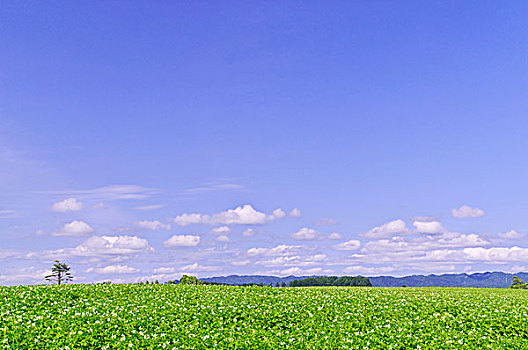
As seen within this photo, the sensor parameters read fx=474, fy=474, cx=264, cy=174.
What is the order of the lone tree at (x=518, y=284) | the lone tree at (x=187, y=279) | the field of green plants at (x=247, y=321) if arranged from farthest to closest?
1. the lone tree at (x=518, y=284)
2. the lone tree at (x=187, y=279)
3. the field of green plants at (x=247, y=321)

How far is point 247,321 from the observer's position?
2308 cm

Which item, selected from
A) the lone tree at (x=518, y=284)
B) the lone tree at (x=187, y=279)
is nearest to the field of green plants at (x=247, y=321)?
the lone tree at (x=187, y=279)

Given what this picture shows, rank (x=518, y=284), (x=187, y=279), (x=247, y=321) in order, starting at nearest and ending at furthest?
(x=247, y=321)
(x=187, y=279)
(x=518, y=284)

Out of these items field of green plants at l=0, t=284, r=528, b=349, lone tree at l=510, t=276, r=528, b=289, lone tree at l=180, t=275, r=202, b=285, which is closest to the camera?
field of green plants at l=0, t=284, r=528, b=349

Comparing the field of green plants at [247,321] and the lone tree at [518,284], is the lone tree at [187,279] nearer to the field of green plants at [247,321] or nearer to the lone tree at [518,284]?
the field of green plants at [247,321]

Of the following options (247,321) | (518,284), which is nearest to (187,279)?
(247,321)

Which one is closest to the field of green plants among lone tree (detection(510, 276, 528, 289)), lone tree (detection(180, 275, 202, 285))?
lone tree (detection(180, 275, 202, 285))

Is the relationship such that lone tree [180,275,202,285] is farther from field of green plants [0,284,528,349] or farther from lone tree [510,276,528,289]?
lone tree [510,276,528,289]

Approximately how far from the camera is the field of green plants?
20062mm

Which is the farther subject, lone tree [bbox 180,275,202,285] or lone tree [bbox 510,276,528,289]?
lone tree [bbox 510,276,528,289]

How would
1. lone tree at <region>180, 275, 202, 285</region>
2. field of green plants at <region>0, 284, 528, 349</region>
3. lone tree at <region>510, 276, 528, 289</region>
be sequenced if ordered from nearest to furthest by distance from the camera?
field of green plants at <region>0, 284, 528, 349</region> → lone tree at <region>180, 275, 202, 285</region> → lone tree at <region>510, 276, 528, 289</region>

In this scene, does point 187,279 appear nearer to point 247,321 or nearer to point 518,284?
point 247,321

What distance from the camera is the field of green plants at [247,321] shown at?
20062 millimetres

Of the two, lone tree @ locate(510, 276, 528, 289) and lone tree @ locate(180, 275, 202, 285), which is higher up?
lone tree @ locate(180, 275, 202, 285)
